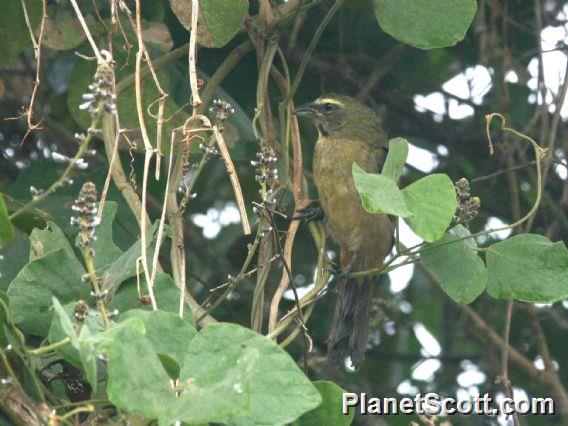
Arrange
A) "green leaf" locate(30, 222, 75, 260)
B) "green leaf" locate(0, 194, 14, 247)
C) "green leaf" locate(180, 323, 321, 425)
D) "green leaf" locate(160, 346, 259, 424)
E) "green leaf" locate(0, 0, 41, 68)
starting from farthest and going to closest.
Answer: "green leaf" locate(0, 0, 41, 68), "green leaf" locate(30, 222, 75, 260), "green leaf" locate(0, 194, 14, 247), "green leaf" locate(180, 323, 321, 425), "green leaf" locate(160, 346, 259, 424)

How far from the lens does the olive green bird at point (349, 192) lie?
11.9 feet

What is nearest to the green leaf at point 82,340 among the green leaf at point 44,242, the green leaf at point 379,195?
the green leaf at point 44,242

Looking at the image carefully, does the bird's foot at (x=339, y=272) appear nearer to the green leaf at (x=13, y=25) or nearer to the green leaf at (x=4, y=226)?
the green leaf at (x=4, y=226)

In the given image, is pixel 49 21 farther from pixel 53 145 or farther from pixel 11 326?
pixel 11 326

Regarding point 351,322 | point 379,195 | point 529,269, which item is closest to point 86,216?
point 379,195

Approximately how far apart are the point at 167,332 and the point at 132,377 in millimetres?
215

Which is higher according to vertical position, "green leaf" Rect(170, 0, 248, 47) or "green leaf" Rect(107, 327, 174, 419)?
"green leaf" Rect(170, 0, 248, 47)

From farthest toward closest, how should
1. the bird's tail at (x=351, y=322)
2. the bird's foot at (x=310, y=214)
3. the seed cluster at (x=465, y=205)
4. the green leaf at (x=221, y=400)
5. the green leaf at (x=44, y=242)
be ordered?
the bird's tail at (x=351, y=322) < the bird's foot at (x=310, y=214) < the seed cluster at (x=465, y=205) < the green leaf at (x=44, y=242) < the green leaf at (x=221, y=400)

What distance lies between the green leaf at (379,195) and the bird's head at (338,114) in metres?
1.81

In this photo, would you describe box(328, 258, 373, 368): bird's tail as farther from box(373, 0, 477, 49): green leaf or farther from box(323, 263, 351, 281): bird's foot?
box(373, 0, 477, 49): green leaf

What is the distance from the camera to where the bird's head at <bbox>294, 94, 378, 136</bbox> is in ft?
12.5

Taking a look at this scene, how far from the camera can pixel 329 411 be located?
77.8 inches

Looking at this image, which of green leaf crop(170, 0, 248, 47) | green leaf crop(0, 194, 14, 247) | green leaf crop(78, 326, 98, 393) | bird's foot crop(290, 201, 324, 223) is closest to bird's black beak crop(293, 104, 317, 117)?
bird's foot crop(290, 201, 324, 223)

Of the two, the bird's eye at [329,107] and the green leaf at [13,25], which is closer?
the green leaf at [13,25]
